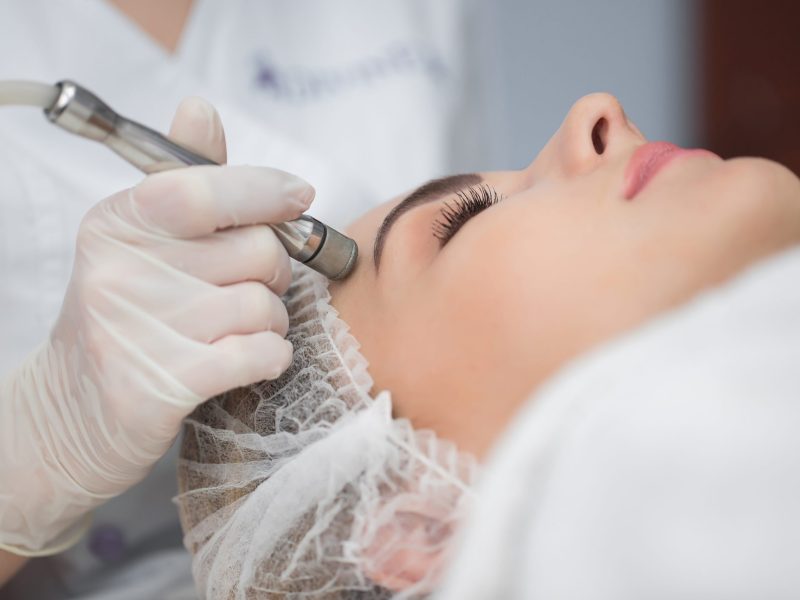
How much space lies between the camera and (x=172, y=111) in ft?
3.90

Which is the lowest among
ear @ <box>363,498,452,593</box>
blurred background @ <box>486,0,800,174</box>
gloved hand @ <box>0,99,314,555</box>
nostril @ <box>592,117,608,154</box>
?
ear @ <box>363,498,452,593</box>

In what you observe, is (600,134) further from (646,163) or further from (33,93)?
(33,93)

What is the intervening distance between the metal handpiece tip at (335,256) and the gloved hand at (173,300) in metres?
0.04

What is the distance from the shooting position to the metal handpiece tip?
2.80 feet

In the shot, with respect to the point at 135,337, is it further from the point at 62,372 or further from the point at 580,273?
the point at 580,273

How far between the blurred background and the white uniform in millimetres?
714

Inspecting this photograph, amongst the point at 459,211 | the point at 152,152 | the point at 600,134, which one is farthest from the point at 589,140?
the point at 152,152

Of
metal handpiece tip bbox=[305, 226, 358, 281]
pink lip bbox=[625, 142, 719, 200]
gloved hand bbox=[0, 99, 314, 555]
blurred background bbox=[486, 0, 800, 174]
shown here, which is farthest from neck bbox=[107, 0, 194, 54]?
blurred background bbox=[486, 0, 800, 174]

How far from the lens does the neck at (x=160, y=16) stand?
49.0 inches

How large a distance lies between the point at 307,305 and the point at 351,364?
0.13m

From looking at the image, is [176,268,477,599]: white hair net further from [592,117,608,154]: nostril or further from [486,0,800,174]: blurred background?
[486,0,800,174]: blurred background

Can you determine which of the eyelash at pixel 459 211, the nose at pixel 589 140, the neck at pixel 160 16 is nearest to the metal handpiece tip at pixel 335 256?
the eyelash at pixel 459 211

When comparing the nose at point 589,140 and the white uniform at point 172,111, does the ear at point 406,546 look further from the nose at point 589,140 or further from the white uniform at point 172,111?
the white uniform at point 172,111

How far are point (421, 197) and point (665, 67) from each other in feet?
6.27
